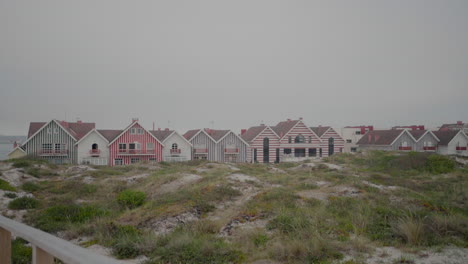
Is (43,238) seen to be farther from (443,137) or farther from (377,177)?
(443,137)

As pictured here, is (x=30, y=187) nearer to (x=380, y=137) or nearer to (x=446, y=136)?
(x=380, y=137)

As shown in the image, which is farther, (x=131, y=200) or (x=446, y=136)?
(x=446, y=136)

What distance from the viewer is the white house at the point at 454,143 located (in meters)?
58.0

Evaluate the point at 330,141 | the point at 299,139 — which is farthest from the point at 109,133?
the point at 330,141

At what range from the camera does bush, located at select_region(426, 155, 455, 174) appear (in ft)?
90.0

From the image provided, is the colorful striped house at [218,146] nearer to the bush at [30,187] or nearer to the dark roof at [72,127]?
the dark roof at [72,127]

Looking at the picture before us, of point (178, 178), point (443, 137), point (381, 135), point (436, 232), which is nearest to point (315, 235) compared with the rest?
point (436, 232)

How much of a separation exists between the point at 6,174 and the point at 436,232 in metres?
27.7

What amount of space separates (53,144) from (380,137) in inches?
2131

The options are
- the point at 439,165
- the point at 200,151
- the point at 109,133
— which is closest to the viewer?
the point at 439,165

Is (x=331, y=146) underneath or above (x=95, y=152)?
underneath

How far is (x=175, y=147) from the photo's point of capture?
4828cm

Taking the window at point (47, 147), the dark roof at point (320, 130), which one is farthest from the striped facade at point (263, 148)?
the window at point (47, 147)

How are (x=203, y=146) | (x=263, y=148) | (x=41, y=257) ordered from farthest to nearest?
(x=263, y=148) → (x=203, y=146) → (x=41, y=257)
